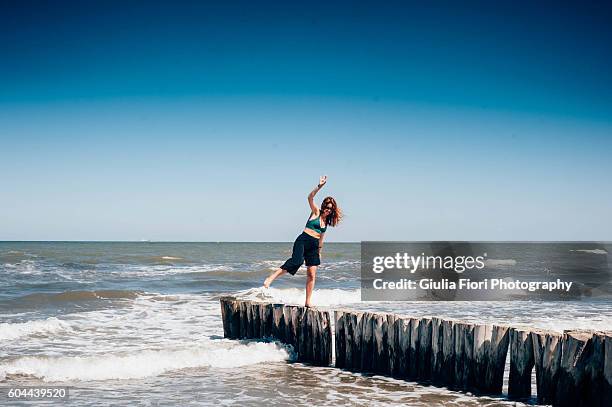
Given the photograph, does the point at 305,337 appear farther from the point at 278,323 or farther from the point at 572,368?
the point at 572,368

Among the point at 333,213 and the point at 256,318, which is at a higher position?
the point at 333,213

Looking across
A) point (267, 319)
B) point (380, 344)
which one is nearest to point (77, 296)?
point (267, 319)

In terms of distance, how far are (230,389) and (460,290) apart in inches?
841

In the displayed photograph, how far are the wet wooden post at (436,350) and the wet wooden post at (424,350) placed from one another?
0.06 m

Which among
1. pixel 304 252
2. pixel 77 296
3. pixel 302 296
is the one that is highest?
pixel 304 252

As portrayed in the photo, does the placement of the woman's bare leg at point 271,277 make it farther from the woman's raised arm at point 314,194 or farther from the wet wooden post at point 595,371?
the wet wooden post at point 595,371

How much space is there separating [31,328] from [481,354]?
1139cm

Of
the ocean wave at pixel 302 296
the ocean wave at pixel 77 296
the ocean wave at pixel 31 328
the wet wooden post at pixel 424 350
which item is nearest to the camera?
the wet wooden post at pixel 424 350

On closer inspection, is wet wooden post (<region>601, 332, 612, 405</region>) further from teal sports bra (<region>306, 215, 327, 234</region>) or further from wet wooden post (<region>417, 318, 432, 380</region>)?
teal sports bra (<region>306, 215, 327, 234</region>)

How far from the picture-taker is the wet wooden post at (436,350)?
903cm

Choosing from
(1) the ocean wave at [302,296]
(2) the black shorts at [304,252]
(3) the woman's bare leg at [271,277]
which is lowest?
(1) the ocean wave at [302,296]

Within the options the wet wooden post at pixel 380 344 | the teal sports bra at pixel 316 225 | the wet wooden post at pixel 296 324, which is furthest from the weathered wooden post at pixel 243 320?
the wet wooden post at pixel 380 344

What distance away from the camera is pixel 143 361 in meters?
10.9

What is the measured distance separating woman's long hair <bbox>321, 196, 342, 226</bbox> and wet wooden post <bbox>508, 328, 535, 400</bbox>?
11.6ft
